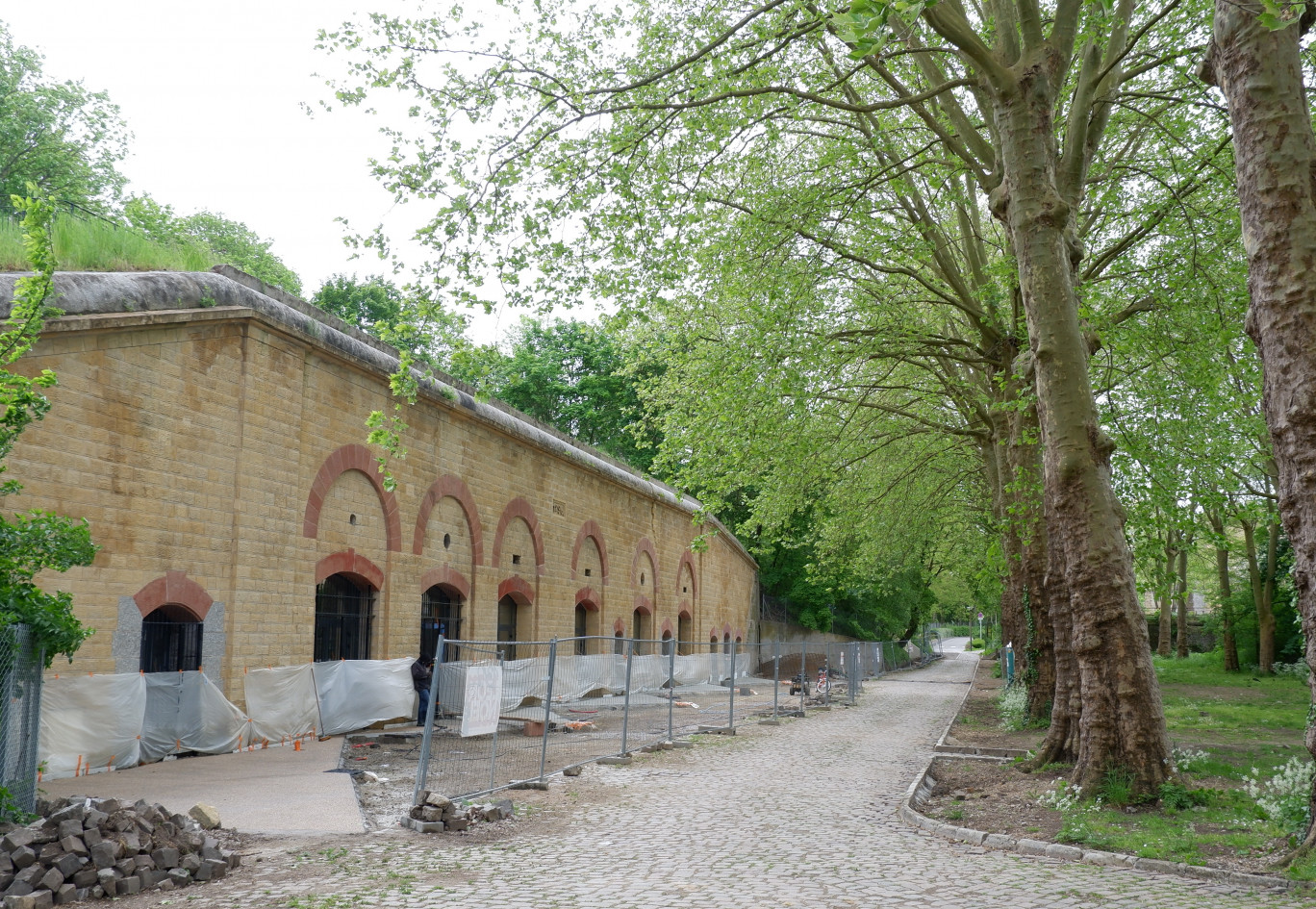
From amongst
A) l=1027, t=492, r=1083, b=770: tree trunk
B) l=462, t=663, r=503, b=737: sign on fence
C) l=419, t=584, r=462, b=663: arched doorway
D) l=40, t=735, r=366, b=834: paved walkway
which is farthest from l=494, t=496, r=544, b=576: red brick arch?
l=1027, t=492, r=1083, b=770: tree trunk

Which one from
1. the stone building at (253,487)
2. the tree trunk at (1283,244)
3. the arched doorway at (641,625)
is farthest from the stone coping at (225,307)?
the arched doorway at (641,625)

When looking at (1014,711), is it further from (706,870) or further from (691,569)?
(691,569)

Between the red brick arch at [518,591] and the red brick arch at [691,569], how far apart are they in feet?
43.1

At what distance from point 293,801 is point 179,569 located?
4206mm

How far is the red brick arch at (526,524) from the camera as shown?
71.3 ft

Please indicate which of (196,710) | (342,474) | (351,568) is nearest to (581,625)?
(351,568)

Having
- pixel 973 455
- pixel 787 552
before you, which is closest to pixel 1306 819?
pixel 973 455

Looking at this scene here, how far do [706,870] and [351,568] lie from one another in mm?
10507

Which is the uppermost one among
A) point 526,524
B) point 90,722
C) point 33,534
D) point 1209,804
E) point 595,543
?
point 526,524

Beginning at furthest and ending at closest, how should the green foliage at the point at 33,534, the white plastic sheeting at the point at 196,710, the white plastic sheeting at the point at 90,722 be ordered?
the white plastic sheeting at the point at 196,710 < the white plastic sheeting at the point at 90,722 < the green foliage at the point at 33,534

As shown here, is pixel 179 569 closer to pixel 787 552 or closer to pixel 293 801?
pixel 293 801

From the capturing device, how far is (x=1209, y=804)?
9.36 meters

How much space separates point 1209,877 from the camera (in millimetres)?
7098

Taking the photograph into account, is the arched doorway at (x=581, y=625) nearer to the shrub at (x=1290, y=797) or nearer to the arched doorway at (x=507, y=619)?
the arched doorway at (x=507, y=619)
